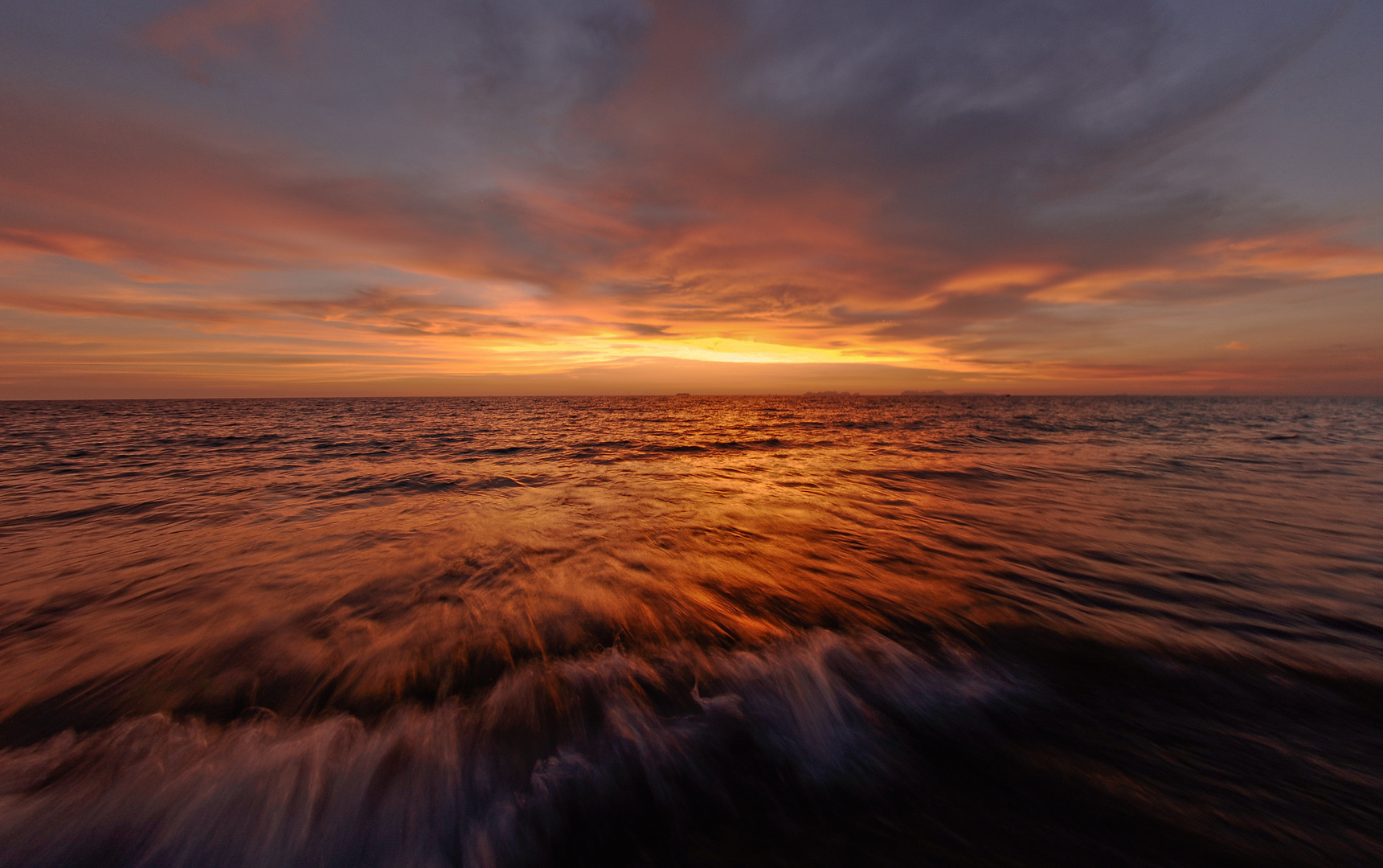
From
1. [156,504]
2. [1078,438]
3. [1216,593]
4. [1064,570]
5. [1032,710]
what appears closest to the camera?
[1032,710]

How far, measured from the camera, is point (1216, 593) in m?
5.46

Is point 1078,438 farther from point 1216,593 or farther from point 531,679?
point 531,679

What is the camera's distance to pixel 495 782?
2992 millimetres

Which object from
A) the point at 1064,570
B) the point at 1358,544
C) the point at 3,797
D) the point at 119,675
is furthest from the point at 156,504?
the point at 1358,544

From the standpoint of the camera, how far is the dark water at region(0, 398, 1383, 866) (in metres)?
2.63

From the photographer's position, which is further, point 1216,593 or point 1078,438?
point 1078,438

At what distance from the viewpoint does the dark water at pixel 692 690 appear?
263 centimetres

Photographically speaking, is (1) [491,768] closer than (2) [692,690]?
Yes

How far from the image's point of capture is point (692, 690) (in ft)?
12.7

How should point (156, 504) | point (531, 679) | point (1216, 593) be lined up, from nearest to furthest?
1. point (531, 679)
2. point (1216, 593)
3. point (156, 504)

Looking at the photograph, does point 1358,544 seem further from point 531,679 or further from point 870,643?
point 531,679

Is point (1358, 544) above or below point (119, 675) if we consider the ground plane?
above

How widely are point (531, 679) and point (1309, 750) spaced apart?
5.80m

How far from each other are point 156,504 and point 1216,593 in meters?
19.0
